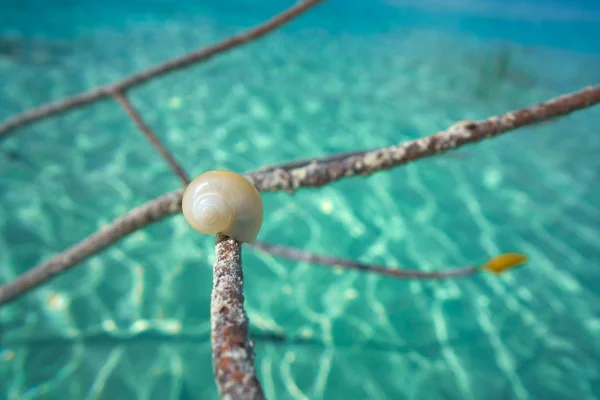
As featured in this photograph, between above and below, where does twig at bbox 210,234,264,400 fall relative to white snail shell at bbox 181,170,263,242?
below

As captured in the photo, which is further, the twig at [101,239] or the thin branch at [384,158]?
the twig at [101,239]

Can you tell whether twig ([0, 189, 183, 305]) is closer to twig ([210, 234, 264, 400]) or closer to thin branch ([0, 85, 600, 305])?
thin branch ([0, 85, 600, 305])

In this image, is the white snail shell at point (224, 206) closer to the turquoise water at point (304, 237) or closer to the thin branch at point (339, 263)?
the thin branch at point (339, 263)

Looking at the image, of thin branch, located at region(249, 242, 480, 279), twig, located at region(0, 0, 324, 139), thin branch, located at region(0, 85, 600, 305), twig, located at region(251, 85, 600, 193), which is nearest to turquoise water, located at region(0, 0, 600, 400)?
thin branch, located at region(249, 242, 480, 279)

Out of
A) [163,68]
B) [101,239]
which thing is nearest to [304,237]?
[163,68]

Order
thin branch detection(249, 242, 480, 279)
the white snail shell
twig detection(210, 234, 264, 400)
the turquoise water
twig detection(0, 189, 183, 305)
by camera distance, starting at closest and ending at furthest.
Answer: twig detection(210, 234, 264, 400) → the white snail shell → twig detection(0, 189, 183, 305) → thin branch detection(249, 242, 480, 279) → the turquoise water

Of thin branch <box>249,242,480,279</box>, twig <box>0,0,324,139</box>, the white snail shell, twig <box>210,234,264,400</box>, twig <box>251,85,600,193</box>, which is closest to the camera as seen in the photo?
twig <box>210,234,264,400</box>

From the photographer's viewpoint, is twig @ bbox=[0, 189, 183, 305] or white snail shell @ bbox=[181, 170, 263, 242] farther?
twig @ bbox=[0, 189, 183, 305]

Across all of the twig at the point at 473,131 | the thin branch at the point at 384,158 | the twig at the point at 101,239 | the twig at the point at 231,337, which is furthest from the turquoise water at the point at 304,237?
the twig at the point at 231,337
